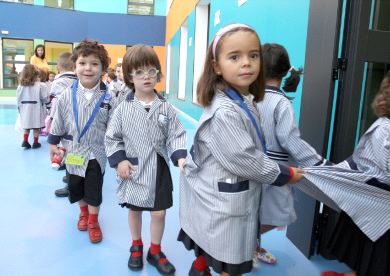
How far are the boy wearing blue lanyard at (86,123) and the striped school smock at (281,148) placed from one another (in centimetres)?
108

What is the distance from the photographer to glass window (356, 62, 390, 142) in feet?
6.23

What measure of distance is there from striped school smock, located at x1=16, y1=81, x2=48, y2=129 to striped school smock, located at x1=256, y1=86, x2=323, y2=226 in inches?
171

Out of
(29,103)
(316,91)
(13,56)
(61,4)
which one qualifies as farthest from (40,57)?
(61,4)

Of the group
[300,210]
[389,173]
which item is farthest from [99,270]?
[389,173]

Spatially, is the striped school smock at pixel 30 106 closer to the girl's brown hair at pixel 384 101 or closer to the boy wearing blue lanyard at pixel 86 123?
the boy wearing blue lanyard at pixel 86 123

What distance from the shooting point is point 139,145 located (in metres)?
1.86

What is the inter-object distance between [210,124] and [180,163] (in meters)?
0.43

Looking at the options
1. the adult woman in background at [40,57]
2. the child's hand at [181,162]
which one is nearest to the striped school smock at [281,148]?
the child's hand at [181,162]

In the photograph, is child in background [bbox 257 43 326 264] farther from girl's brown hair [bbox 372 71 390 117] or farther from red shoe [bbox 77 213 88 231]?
red shoe [bbox 77 213 88 231]

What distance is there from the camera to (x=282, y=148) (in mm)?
1786

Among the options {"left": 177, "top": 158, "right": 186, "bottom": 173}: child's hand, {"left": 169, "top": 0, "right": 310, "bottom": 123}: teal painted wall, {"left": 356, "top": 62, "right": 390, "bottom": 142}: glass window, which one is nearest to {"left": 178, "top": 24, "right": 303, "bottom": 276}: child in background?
{"left": 177, "top": 158, "right": 186, "bottom": 173}: child's hand

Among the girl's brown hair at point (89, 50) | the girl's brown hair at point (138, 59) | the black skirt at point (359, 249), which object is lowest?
the black skirt at point (359, 249)

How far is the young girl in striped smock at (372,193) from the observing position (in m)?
1.45

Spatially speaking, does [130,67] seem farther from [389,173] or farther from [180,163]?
[389,173]
